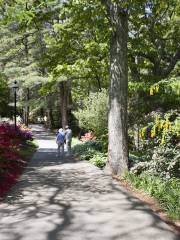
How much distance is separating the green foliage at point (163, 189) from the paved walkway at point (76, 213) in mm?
466

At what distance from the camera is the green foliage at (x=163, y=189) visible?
31.1ft

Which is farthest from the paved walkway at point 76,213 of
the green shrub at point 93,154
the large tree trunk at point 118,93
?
the green shrub at point 93,154

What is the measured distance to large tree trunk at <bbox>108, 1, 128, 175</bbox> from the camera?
604 inches

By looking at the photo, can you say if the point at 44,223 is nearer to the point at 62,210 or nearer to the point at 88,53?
the point at 62,210

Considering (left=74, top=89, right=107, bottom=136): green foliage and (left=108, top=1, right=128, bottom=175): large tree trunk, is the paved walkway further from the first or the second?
(left=74, top=89, right=107, bottom=136): green foliage

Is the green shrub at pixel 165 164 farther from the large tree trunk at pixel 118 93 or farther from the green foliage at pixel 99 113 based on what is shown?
the green foliage at pixel 99 113

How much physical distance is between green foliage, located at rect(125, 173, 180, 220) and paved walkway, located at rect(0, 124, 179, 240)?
1.53 ft

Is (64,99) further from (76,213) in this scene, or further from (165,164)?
(76,213)

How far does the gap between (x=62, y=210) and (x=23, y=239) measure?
2.34 metres

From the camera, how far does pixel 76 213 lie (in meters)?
9.59

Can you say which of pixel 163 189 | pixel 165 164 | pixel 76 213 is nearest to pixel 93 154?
pixel 165 164

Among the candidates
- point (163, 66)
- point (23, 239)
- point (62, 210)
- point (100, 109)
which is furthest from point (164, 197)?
point (100, 109)

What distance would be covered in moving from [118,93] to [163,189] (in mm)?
5222

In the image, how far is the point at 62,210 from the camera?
32.5ft
